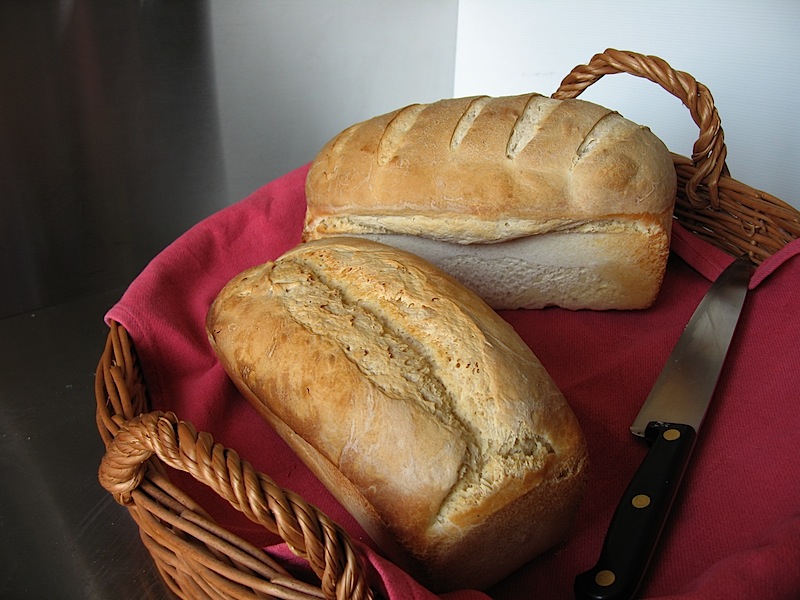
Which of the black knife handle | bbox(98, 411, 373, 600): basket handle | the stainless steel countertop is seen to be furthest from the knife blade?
the stainless steel countertop

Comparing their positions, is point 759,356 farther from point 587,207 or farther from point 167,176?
point 167,176

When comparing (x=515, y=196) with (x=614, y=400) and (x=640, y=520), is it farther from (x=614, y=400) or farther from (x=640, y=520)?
(x=640, y=520)

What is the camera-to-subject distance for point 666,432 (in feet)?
2.83

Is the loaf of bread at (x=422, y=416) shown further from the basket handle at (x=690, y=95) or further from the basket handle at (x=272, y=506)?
the basket handle at (x=690, y=95)

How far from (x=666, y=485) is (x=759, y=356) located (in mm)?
310

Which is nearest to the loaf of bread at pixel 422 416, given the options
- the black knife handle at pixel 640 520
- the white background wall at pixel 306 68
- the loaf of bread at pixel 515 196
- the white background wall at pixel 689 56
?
the black knife handle at pixel 640 520

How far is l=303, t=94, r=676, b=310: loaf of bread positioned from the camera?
1.03 m

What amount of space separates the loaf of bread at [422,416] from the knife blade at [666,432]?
0.21ft

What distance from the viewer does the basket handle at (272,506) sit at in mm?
565

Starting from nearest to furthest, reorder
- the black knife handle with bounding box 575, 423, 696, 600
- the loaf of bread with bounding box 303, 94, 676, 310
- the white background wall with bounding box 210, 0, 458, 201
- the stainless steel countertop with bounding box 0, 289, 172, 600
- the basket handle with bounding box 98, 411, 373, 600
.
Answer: the basket handle with bounding box 98, 411, 373, 600
the black knife handle with bounding box 575, 423, 696, 600
the stainless steel countertop with bounding box 0, 289, 172, 600
the loaf of bread with bounding box 303, 94, 676, 310
the white background wall with bounding box 210, 0, 458, 201

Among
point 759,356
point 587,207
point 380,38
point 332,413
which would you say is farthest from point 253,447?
point 380,38

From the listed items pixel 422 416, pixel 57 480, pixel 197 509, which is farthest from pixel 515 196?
pixel 57 480

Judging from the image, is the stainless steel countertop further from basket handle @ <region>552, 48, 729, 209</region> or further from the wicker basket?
basket handle @ <region>552, 48, 729, 209</region>

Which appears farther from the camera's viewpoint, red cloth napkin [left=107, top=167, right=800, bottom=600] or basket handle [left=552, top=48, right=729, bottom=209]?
basket handle [left=552, top=48, right=729, bottom=209]
